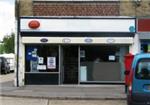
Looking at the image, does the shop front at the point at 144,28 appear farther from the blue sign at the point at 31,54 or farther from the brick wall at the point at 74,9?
the blue sign at the point at 31,54

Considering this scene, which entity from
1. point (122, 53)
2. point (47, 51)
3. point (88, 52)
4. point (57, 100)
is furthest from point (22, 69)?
point (57, 100)

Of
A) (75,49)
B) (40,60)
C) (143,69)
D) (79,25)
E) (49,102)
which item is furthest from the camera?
(75,49)

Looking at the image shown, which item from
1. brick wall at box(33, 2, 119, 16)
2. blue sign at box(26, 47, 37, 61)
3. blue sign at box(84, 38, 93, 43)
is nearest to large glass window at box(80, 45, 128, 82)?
blue sign at box(84, 38, 93, 43)

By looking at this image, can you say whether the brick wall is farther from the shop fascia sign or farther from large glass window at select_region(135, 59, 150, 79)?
large glass window at select_region(135, 59, 150, 79)

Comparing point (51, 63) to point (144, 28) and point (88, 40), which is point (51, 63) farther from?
point (144, 28)

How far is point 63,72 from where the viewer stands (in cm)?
2750

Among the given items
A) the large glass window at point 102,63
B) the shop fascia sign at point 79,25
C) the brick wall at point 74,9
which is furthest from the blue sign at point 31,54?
the large glass window at point 102,63

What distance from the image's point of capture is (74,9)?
27219mm

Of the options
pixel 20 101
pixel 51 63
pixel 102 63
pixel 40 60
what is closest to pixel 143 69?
pixel 20 101

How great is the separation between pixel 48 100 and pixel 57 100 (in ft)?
1.22

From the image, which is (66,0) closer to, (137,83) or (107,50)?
(107,50)

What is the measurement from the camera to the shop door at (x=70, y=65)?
1081 inches

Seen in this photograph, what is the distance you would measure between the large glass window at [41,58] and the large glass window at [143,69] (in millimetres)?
12254

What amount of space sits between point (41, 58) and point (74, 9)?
3.15 metres
